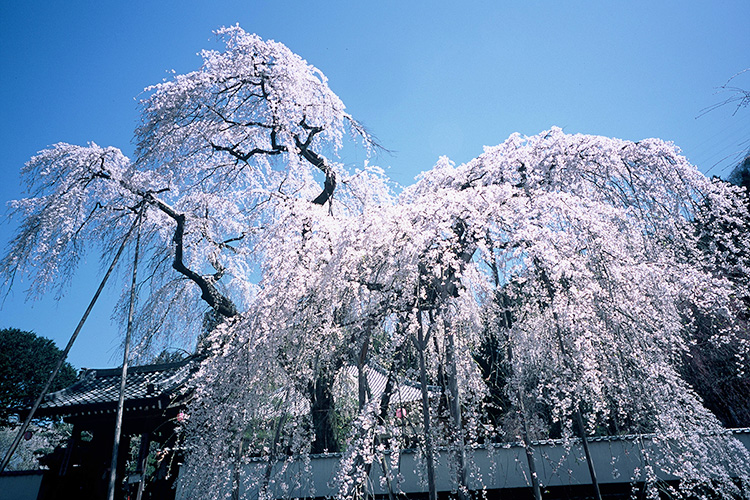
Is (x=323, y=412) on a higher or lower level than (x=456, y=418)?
higher

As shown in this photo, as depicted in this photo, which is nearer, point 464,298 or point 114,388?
point 464,298

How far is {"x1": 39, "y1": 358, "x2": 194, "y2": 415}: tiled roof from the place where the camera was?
7.81 metres

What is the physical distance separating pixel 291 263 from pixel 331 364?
1.44 metres

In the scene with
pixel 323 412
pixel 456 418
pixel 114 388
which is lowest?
pixel 456 418

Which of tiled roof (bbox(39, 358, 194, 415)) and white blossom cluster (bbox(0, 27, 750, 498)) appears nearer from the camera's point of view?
white blossom cluster (bbox(0, 27, 750, 498))

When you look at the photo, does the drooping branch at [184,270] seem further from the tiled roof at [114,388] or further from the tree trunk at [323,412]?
the tree trunk at [323,412]

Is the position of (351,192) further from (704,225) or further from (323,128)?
(704,225)

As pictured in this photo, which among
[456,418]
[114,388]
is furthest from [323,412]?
[114,388]

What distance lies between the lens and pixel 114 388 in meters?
8.89

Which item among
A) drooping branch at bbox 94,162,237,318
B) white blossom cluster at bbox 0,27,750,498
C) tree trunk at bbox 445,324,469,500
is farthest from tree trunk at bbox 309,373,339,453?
drooping branch at bbox 94,162,237,318

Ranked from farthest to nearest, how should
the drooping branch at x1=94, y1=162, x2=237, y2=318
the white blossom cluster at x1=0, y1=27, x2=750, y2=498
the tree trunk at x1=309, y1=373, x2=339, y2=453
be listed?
the drooping branch at x1=94, y1=162, x2=237, y2=318, the tree trunk at x1=309, y1=373, x2=339, y2=453, the white blossom cluster at x1=0, y1=27, x2=750, y2=498

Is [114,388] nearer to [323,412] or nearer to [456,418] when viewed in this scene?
[323,412]

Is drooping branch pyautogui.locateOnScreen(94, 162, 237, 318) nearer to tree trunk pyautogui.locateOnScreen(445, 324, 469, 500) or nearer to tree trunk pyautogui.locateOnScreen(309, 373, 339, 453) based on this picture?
tree trunk pyautogui.locateOnScreen(309, 373, 339, 453)

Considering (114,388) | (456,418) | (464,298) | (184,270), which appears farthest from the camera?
(114,388)
